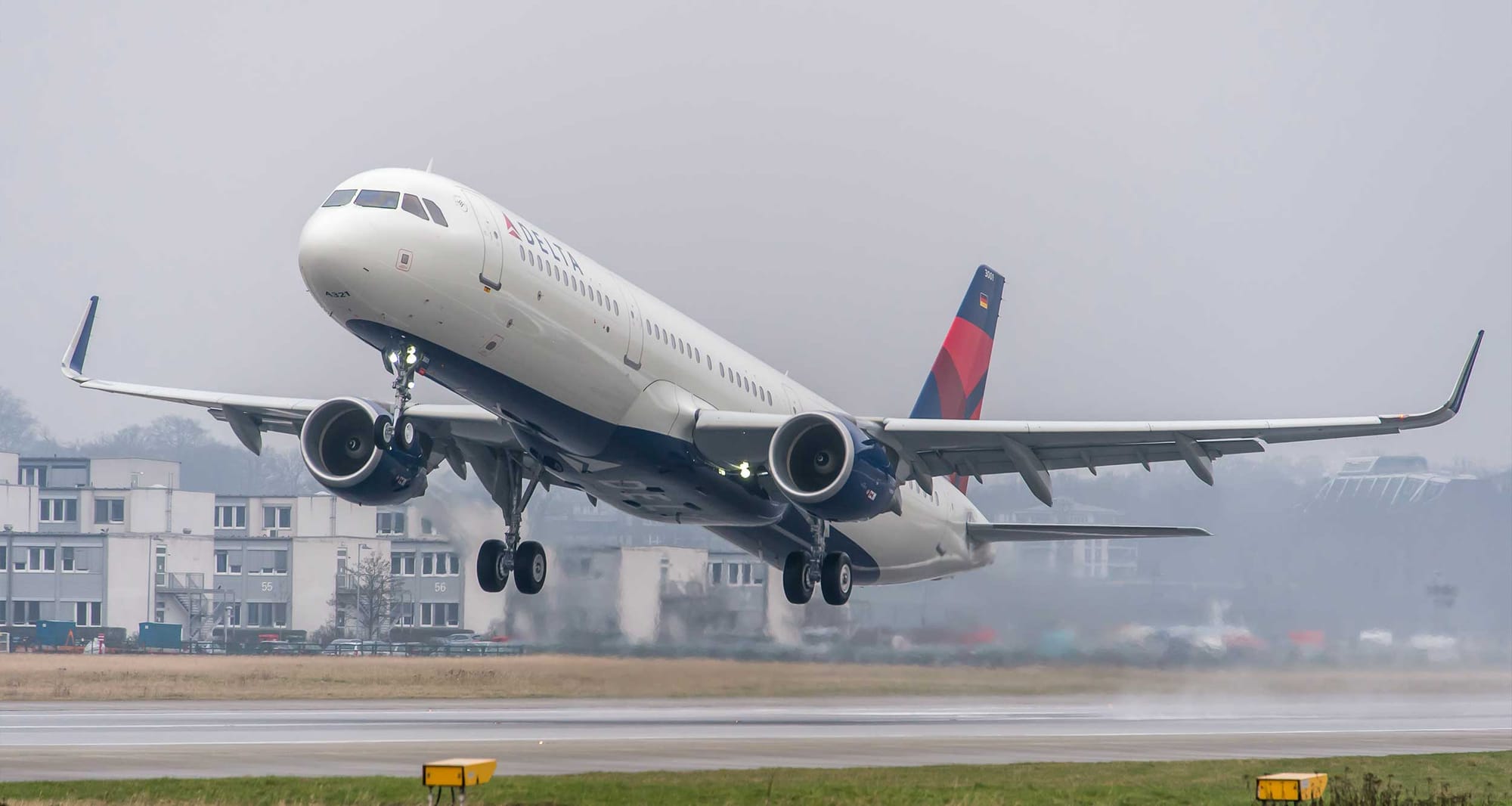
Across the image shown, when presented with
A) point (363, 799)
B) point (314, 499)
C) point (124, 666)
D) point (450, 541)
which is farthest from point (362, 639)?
point (363, 799)

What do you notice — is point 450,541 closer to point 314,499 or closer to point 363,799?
point 363,799

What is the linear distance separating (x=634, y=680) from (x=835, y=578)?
666 centimetres

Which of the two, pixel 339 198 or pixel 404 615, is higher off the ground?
pixel 339 198

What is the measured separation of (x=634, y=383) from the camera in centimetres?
2600

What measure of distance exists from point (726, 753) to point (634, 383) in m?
5.97

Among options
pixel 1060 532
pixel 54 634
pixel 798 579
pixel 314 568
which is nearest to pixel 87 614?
pixel 54 634

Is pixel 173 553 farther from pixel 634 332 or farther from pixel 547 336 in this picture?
pixel 547 336

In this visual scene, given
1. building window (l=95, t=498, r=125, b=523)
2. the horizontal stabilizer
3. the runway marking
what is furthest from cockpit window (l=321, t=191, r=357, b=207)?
building window (l=95, t=498, r=125, b=523)

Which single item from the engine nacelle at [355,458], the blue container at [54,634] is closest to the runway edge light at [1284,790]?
the engine nacelle at [355,458]

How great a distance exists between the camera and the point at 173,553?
2512 inches

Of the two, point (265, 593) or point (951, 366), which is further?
point (265, 593)

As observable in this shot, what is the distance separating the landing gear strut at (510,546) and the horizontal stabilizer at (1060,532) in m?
10.3

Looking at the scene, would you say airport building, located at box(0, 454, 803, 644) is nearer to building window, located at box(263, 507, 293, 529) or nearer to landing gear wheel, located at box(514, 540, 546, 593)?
building window, located at box(263, 507, 293, 529)

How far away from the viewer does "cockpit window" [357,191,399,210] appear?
71.8 feet
